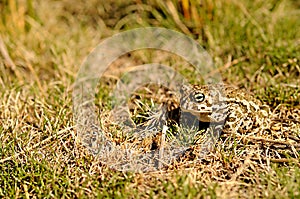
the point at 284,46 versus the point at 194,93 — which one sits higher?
the point at 284,46

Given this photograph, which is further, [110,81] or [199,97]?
[110,81]

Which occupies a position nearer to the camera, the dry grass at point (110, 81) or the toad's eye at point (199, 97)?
the dry grass at point (110, 81)

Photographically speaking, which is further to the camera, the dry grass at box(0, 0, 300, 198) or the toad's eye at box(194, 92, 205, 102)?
the toad's eye at box(194, 92, 205, 102)

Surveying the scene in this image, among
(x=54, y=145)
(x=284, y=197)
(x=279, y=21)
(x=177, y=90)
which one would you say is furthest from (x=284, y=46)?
(x=54, y=145)

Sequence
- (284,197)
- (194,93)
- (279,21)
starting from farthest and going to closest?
(279,21)
(194,93)
(284,197)

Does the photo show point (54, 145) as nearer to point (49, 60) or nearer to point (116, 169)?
point (116, 169)

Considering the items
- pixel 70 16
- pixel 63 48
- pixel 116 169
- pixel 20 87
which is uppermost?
pixel 70 16

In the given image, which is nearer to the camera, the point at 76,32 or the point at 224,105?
the point at 224,105

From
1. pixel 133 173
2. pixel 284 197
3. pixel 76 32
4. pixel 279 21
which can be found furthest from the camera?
pixel 76 32
